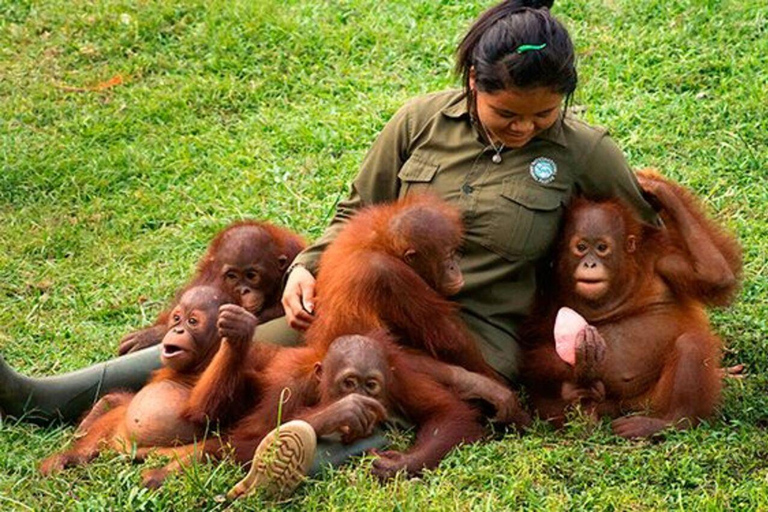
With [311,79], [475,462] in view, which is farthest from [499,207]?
[311,79]

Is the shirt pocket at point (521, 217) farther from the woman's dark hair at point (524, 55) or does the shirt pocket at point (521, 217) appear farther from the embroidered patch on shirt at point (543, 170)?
the woman's dark hair at point (524, 55)

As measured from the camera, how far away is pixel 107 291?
669 centimetres

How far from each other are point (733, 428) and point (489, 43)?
5.13ft

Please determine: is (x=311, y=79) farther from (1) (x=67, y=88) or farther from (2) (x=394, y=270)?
(2) (x=394, y=270)

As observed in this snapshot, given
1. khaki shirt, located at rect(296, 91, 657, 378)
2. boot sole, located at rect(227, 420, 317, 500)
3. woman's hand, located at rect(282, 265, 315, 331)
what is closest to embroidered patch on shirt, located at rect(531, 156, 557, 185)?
khaki shirt, located at rect(296, 91, 657, 378)

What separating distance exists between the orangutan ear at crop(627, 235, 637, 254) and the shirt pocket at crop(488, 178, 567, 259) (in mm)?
292

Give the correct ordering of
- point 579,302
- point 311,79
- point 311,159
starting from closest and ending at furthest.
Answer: point 579,302 < point 311,159 < point 311,79

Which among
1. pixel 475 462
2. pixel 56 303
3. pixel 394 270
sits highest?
pixel 394 270

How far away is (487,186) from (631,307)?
69cm

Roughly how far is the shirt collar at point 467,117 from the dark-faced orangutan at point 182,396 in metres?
1.08

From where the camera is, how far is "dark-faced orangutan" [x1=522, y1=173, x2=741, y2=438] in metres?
4.96

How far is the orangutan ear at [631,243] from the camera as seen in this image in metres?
5.17

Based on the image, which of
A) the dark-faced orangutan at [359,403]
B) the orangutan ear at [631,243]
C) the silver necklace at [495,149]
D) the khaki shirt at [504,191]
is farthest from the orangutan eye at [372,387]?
the orangutan ear at [631,243]

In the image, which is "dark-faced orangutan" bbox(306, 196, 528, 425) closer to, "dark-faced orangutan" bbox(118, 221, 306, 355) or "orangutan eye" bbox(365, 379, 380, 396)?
"orangutan eye" bbox(365, 379, 380, 396)
